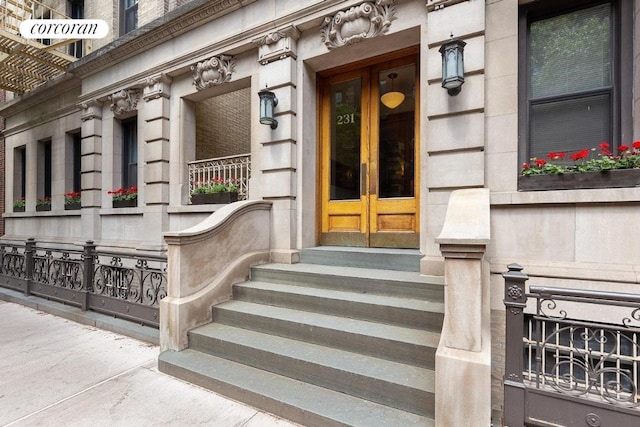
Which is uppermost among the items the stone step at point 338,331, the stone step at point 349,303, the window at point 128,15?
the window at point 128,15

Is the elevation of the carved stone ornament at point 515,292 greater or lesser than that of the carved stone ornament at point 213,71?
lesser

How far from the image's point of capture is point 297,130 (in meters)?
5.87

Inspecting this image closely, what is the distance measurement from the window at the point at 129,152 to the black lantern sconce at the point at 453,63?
8367mm

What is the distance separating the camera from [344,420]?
271 cm

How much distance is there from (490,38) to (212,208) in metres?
5.65

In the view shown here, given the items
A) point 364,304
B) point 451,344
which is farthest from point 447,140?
point 451,344

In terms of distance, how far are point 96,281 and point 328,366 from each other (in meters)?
5.05

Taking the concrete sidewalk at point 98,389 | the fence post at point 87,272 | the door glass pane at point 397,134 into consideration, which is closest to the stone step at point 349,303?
the concrete sidewalk at point 98,389

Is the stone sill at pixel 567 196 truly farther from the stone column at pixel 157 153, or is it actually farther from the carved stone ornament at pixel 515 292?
the stone column at pixel 157 153

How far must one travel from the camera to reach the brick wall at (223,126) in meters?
9.50

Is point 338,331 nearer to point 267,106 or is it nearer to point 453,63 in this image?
point 453,63

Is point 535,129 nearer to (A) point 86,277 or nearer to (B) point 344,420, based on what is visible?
(B) point 344,420

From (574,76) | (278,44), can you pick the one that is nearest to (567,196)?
(574,76)

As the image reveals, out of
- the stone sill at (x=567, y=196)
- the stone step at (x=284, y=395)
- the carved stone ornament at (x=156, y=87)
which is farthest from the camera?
the carved stone ornament at (x=156, y=87)
